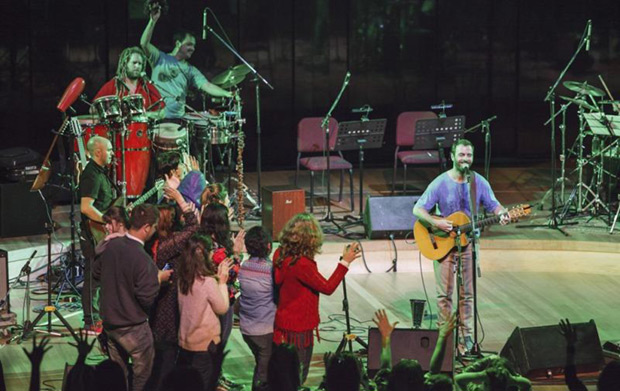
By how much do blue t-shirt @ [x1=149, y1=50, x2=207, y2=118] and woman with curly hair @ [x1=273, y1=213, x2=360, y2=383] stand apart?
5.13 meters

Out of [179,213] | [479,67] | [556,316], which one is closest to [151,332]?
[179,213]

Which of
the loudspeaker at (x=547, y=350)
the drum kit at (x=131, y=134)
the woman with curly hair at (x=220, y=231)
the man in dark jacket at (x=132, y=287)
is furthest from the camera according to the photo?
the drum kit at (x=131, y=134)

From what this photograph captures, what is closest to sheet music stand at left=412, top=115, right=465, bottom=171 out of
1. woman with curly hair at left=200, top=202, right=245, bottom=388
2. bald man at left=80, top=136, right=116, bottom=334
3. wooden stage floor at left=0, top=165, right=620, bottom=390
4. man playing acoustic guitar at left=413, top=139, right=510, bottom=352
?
wooden stage floor at left=0, top=165, right=620, bottom=390

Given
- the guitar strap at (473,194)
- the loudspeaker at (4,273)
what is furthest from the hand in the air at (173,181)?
the guitar strap at (473,194)

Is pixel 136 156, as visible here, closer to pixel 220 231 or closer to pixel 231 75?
pixel 231 75

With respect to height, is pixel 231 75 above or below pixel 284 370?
above

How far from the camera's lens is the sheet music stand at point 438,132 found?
12.3m

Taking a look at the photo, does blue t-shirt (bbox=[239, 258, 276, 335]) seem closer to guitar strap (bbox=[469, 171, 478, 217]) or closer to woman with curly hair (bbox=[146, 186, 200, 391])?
woman with curly hair (bbox=[146, 186, 200, 391])

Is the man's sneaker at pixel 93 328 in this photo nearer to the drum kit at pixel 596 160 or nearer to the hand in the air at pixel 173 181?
the hand in the air at pixel 173 181

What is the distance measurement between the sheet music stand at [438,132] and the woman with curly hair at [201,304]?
5.52 metres

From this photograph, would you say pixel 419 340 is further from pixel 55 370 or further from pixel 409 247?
pixel 409 247

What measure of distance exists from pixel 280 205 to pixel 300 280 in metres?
4.44

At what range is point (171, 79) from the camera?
1217 centimetres

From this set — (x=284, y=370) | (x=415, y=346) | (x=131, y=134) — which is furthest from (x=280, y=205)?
(x=284, y=370)
